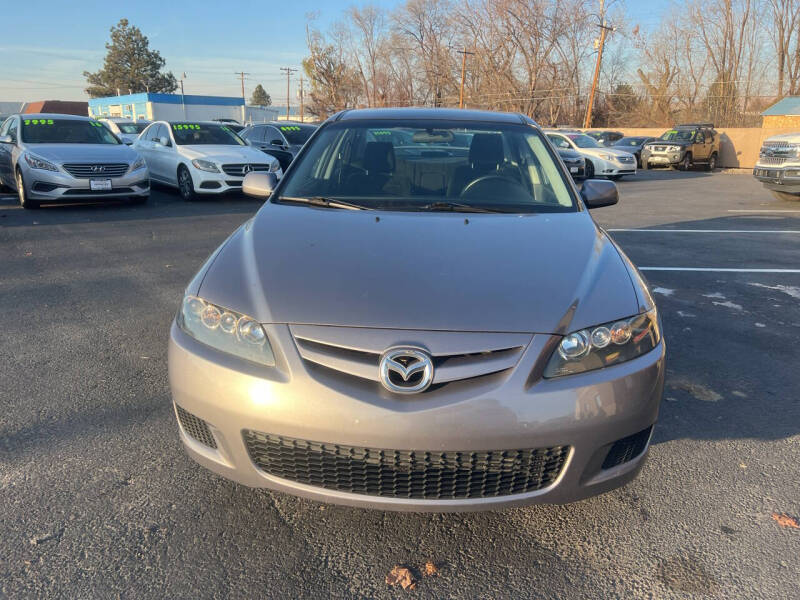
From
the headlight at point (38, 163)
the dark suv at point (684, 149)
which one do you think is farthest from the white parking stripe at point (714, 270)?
the dark suv at point (684, 149)

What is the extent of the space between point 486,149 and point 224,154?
843cm

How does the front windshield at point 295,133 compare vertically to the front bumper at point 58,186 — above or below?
above

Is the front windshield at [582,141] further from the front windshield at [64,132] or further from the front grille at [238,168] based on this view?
the front windshield at [64,132]

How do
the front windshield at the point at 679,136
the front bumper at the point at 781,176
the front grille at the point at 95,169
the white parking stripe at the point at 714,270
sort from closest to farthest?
the white parking stripe at the point at 714,270 → the front grille at the point at 95,169 → the front bumper at the point at 781,176 → the front windshield at the point at 679,136

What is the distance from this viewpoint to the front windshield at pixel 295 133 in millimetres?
14867

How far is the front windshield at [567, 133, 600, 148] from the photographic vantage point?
18.9m

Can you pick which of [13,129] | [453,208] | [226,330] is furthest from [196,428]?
[13,129]

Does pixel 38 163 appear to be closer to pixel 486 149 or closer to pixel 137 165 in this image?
pixel 137 165

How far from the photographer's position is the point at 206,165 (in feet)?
35.6

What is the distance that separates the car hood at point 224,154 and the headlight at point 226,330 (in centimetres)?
924

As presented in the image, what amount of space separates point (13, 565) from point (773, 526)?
8.99 feet

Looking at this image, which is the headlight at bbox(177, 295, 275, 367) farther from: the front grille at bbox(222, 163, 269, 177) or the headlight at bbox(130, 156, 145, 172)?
the front grille at bbox(222, 163, 269, 177)

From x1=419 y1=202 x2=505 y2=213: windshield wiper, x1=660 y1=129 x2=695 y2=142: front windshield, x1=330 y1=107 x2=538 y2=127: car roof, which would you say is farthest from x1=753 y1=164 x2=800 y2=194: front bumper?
x1=660 y1=129 x2=695 y2=142: front windshield

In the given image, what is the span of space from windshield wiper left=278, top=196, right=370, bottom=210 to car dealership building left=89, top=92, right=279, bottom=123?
62.9 meters
